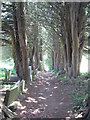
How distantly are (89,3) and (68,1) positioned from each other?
1.60 meters

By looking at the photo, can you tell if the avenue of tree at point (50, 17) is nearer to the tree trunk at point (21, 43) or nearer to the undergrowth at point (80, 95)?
the tree trunk at point (21, 43)

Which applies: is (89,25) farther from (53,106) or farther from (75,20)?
(53,106)

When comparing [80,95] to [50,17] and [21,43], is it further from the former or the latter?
[50,17]

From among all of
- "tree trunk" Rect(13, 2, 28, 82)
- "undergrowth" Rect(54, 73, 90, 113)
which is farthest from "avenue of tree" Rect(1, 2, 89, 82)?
"undergrowth" Rect(54, 73, 90, 113)

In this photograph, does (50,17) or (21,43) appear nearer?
(21,43)

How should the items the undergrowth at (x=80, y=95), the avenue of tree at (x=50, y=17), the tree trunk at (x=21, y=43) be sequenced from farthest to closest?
1. the avenue of tree at (x=50, y=17)
2. the tree trunk at (x=21, y=43)
3. the undergrowth at (x=80, y=95)

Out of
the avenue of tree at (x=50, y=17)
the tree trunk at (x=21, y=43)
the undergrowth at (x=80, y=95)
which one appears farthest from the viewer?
the avenue of tree at (x=50, y=17)

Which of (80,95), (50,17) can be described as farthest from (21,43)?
(80,95)

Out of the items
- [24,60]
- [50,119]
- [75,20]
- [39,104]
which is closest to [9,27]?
[24,60]

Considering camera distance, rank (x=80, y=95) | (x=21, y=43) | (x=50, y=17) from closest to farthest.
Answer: (x=80, y=95) < (x=21, y=43) < (x=50, y=17)

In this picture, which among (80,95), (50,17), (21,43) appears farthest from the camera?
(50,17)

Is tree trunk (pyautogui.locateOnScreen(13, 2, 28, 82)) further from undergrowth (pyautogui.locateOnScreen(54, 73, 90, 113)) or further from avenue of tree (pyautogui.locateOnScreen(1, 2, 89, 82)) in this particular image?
undergrowth (pyautogui.locateOnScreen(54, 73, 90, 113))

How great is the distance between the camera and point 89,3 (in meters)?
14.7

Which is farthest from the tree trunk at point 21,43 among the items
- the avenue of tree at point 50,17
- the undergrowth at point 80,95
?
the undergrowth at point 80,95
